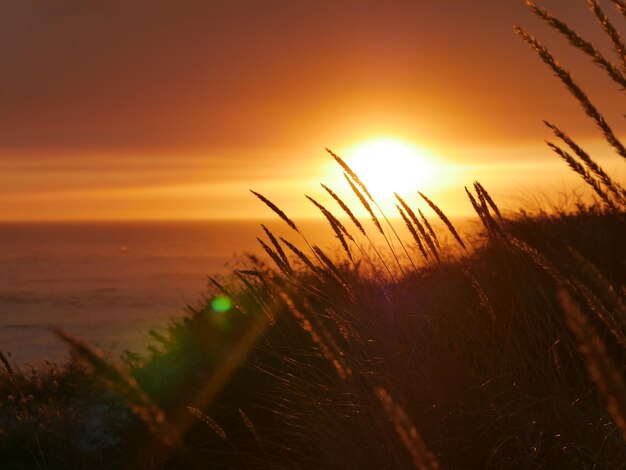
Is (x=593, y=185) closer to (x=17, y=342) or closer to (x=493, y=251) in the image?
(x=493, y=251)

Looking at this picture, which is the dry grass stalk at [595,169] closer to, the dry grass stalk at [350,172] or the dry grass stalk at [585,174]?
the dry grass stalk at [585,174]

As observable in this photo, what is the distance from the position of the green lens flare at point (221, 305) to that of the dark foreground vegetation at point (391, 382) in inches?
29.4

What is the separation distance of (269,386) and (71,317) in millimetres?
57302

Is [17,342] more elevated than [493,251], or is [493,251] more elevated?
[493,251]

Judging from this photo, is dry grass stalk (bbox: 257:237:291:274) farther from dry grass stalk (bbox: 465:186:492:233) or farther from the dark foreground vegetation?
dry grass stalk (bbox: 465:186:492:233)

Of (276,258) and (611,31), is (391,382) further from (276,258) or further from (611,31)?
(611,31)

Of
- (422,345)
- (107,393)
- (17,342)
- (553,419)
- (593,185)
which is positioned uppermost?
(593,185)

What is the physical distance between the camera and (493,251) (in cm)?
759

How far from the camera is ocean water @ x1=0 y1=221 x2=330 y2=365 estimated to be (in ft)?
143

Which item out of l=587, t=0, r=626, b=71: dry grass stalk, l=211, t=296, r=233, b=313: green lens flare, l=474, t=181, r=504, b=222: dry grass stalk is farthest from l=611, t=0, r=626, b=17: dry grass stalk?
l=211, t=296, r=233, b=313: green lens flare

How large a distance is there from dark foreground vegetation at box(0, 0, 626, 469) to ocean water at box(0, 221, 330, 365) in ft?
3.87

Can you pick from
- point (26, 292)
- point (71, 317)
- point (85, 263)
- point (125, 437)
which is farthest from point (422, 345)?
point (85, 263)

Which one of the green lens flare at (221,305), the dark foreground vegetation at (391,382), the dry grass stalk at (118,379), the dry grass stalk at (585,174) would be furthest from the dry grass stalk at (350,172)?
the green lens flare at (221,305)

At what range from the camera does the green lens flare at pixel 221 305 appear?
7.68 m
